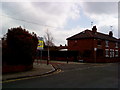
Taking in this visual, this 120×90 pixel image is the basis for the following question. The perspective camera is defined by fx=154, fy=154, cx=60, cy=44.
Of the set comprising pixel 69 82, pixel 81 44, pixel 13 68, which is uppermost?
pixel 81 44

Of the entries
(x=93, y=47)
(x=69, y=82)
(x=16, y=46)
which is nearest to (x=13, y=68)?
(x=16, y=46)

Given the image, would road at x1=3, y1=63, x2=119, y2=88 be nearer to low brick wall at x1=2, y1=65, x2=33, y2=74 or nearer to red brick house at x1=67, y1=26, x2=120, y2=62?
low brick wall at x1=2, y1=65, x2=33, y2=74

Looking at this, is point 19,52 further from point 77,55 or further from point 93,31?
point 93,31

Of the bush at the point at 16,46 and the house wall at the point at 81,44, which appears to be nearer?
the bush at the point at 16,46

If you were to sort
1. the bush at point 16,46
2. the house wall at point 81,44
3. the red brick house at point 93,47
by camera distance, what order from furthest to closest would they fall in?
the house wall at point 81,44, the red brick house at point 93,47, the bush at point 16,46

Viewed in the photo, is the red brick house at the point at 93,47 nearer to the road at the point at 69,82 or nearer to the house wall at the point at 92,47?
the house wall at the point at 92,47

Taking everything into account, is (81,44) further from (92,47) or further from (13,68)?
(13,68)

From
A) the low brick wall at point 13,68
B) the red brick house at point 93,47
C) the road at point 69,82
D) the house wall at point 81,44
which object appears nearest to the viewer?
the road at point 69,82

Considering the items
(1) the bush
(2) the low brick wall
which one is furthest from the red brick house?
(1) the bush

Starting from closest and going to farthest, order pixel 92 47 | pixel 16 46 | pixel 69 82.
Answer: pixel 69 82
pixel 16 46
pixel 92 47

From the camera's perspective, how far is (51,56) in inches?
1395

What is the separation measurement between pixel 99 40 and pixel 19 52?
2502 centimetres

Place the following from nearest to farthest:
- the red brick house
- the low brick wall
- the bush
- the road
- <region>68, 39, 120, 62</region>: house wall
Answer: the road, the low brick wall, the bush, <region>68, 39, 120, 62</region>: house wall, the red brick house

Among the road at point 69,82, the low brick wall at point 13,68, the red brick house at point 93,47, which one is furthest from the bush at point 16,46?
the red brick house at point 93,47
